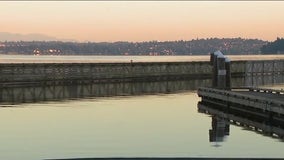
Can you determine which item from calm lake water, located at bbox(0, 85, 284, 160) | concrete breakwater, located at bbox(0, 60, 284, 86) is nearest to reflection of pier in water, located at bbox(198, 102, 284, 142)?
calm lake water, located at bbox(0, 85, 284, 160)

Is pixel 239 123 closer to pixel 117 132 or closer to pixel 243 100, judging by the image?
pixel 243 100

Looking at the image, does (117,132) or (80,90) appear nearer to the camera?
(117,132)

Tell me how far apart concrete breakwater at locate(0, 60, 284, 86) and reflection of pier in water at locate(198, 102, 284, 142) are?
25329 millimetres

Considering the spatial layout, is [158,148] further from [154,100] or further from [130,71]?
[130,71]

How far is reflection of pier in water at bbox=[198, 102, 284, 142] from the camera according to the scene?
2722 cm

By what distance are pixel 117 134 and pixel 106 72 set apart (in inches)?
1728

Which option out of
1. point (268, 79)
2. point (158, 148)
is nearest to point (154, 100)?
point (158, 148)

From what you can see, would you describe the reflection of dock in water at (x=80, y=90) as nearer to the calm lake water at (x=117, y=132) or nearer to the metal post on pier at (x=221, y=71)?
the calm lake water at (x=117, y=132)

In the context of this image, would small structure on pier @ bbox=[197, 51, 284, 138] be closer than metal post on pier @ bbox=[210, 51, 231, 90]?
Yes

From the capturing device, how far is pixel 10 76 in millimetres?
57438

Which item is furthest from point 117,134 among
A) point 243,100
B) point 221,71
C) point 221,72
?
point 221,72

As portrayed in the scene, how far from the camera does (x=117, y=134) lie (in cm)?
2698

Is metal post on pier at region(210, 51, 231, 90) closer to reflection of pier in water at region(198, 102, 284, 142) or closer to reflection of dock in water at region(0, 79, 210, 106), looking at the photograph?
reflection of pier in water at region(198, 102, 284, 142)

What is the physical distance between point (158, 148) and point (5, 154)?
5.64 metres
